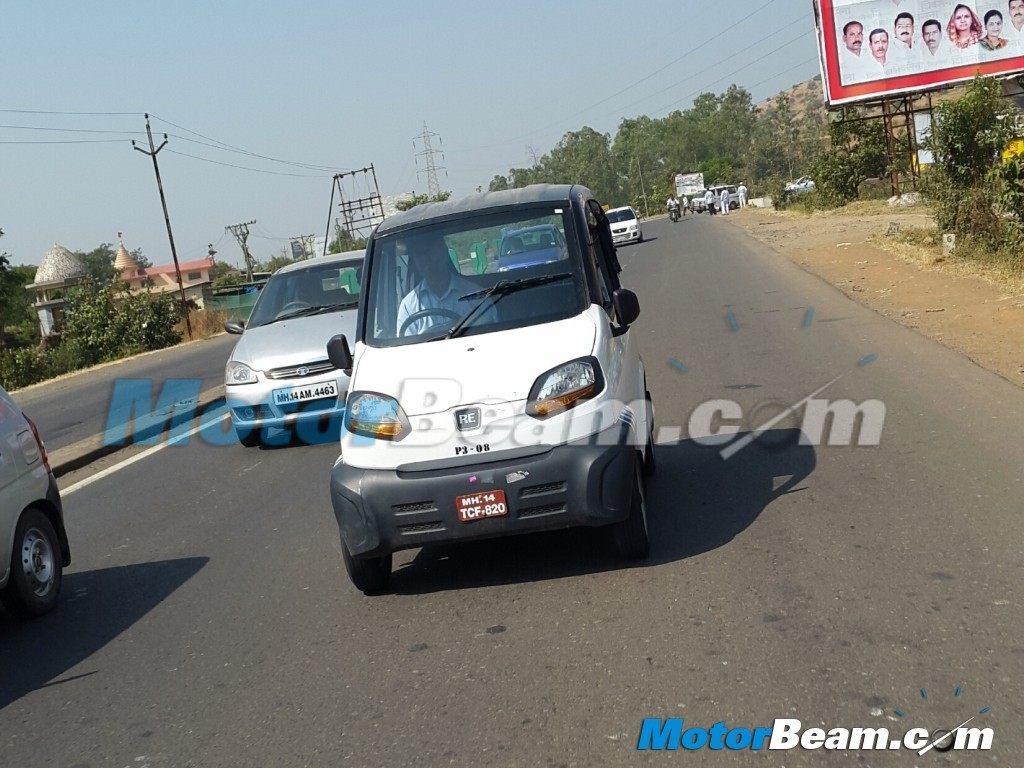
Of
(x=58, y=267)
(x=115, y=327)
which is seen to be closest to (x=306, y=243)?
(x=58, y=267)

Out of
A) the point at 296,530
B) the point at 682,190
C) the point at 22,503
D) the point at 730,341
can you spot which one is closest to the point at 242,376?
the point at 296,530

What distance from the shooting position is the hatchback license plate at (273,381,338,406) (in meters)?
10.7

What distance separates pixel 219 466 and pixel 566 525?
5.85 meters

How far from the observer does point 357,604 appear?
5871 millimetres

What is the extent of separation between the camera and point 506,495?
18.1 feet

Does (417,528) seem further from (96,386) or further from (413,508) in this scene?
(96,386)

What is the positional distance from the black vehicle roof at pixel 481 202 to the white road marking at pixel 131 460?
203 inches

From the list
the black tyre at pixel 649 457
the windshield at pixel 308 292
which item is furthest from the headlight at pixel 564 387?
the windshield at pixel 308 292

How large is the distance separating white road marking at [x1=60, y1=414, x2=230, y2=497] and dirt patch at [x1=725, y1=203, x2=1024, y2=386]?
27.2 feet

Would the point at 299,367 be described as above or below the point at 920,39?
below

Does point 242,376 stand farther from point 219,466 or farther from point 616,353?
point 616,353

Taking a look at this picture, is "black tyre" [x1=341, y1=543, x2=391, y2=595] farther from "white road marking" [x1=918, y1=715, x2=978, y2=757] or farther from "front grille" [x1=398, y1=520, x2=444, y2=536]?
"white road marking" [x1=918, y1=715, x2=978, y2=757]

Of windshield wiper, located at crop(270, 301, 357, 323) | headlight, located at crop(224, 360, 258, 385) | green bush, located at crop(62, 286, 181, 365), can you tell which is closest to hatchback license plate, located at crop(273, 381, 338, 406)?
headlight, located at crop(224, 360, 258, 385)

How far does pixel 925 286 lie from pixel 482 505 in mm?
14046
